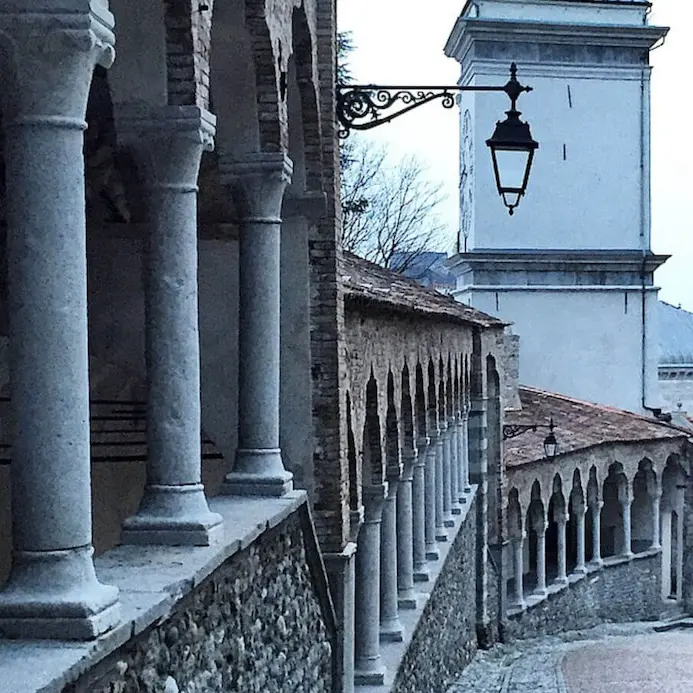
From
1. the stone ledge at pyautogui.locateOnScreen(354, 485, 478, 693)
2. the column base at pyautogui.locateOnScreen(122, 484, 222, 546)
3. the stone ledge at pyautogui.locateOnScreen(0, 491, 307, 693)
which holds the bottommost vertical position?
the stone ledge at pyautogui.locateOnScreen(354, 485, 478, 693)

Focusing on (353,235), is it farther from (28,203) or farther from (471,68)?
(28,203)

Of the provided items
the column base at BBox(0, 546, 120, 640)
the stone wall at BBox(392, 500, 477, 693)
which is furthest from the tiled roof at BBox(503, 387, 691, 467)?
the column base at BBox(0, 546, 120, 640)

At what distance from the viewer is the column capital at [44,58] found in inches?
165

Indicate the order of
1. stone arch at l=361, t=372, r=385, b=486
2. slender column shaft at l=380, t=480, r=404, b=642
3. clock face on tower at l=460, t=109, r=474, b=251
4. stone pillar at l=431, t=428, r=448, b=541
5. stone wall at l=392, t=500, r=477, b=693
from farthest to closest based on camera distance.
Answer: clock face on tower at l=460, t=109, r=474, b=251 → stone pillar at l=431, t=428, r=448, b=541 → stone wall at l=392, t=500, r=477, b=693 → slender column shaft at l=380, t=480, r=404, b=642 → stone arch at l=361, t=372, r=385, b=486

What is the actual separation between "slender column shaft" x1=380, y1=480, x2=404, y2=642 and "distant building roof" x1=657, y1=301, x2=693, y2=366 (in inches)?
1558

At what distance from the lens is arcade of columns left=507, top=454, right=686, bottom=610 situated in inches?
1102

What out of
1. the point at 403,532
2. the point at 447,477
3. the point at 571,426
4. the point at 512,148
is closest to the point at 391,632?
the point at 403,532

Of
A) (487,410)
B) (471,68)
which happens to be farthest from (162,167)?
(471,68)

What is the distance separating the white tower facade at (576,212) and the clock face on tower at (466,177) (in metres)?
0.07

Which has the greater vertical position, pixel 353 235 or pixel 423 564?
pixel 353 235

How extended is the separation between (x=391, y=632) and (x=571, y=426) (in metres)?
17.3

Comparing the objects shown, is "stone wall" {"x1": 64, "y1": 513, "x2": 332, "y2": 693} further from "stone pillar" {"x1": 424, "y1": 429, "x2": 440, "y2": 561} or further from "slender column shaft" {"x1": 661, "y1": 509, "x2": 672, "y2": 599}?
"slender column shaft" {"x1": 661, "y1": 509, "x2": 672, "y2": 599}

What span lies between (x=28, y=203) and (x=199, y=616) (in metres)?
2.06

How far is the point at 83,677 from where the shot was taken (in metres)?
4.06
